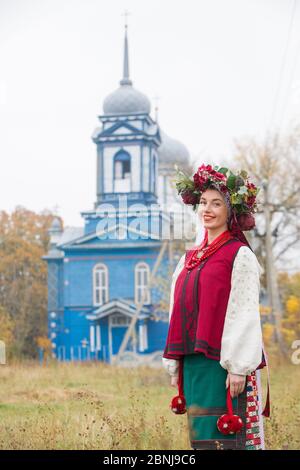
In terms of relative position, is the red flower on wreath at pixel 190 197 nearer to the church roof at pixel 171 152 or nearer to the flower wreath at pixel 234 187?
the flower wreath at pixel 234 187

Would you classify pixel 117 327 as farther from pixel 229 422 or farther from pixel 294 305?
pixel 229 422

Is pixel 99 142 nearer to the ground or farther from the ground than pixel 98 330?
farther from the ground

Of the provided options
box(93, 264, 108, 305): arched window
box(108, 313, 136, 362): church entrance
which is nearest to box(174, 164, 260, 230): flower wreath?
box(108, 313, 136, 362): church entrance

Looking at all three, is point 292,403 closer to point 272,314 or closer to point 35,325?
point 272,314

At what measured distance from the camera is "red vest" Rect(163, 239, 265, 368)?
3088mm

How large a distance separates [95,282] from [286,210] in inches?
255

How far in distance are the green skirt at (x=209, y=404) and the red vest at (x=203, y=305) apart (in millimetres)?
73

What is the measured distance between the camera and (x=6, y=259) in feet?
69.9

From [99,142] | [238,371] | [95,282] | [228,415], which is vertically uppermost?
A: [99,142]

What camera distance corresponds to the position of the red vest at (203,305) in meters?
3.09

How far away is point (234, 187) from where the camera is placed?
329 cm
